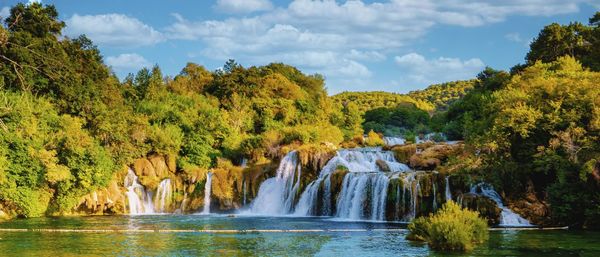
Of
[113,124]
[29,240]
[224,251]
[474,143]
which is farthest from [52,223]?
[474,143]

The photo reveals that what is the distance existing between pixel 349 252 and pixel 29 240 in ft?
38.8

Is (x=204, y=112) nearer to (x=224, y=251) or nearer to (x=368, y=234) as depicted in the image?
(x=368, y=234)

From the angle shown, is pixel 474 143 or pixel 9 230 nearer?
pixel 9 230

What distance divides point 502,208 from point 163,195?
23.0 meters

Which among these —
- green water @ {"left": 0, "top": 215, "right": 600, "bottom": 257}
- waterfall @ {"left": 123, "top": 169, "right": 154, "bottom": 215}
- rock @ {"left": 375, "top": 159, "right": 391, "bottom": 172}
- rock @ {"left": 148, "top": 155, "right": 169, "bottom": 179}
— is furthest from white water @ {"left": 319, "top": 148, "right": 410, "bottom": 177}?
waterfall @ {"left": 123, "top": 169, "right": 154, "bottom": 215}

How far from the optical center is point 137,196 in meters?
42.3

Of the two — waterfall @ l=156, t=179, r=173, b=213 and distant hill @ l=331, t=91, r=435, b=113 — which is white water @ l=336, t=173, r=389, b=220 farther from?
distant hill @ l=331, t=91, r=435, b=113

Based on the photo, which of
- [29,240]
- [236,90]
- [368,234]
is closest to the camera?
[29,240]

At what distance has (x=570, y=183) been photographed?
2667 centimetres

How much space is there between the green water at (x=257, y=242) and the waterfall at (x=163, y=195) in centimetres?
1209

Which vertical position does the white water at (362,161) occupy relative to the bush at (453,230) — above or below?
above

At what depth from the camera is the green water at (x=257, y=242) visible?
1928 cm

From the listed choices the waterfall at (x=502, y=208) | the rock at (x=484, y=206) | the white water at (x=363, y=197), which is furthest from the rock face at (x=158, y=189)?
the rock at (x=484, y=206)

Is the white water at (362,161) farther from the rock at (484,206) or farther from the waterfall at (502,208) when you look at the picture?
the rock at (484,206)
